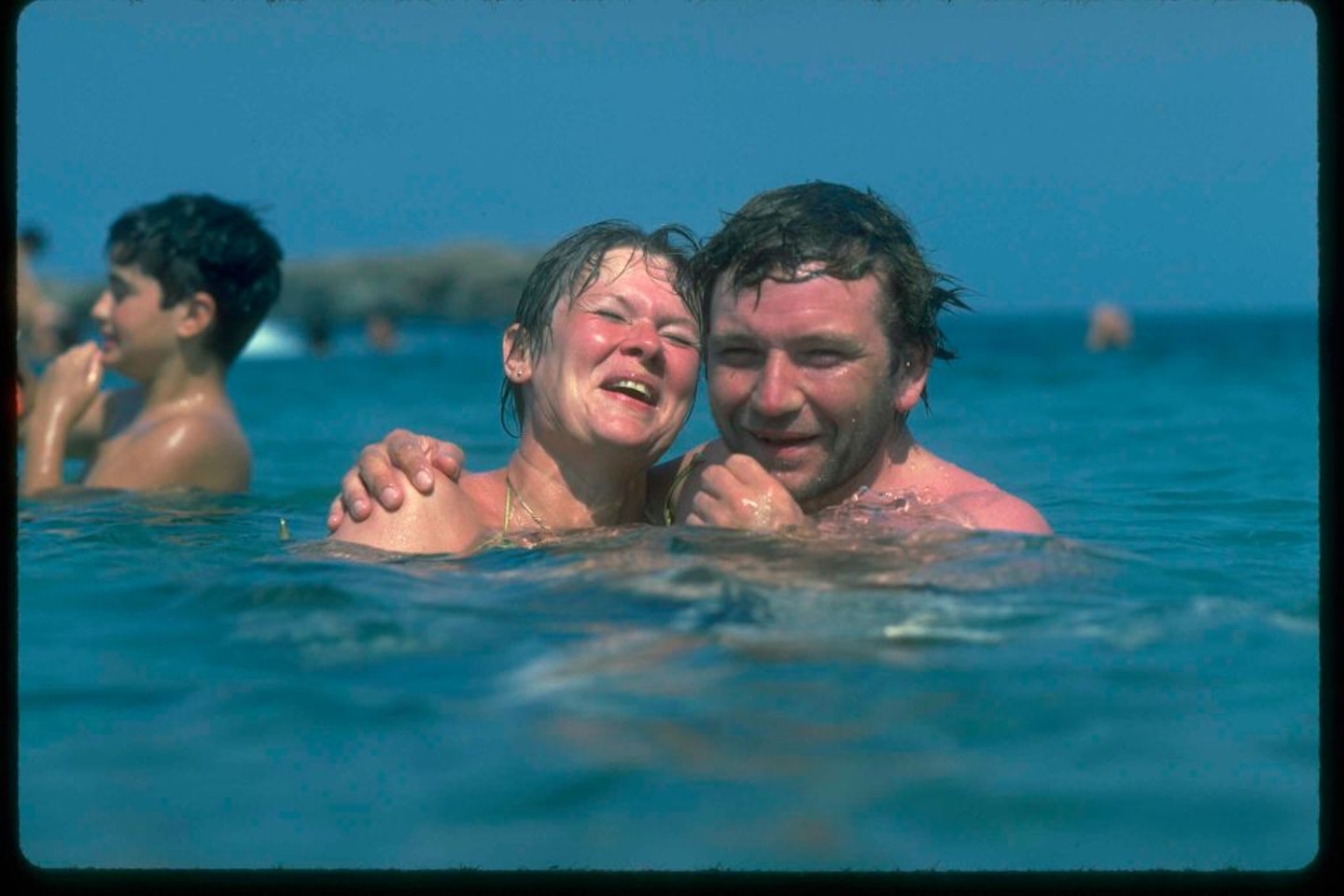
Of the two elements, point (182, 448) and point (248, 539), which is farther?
point (182, 448)

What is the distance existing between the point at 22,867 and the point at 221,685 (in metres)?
0.77

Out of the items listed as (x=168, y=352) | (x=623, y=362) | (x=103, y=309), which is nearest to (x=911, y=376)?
(x=623, y=362)

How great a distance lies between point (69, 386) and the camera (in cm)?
695

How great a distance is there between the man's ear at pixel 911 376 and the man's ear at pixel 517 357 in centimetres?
124

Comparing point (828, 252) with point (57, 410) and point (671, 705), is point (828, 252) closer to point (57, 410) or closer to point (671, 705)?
point (671, 705)

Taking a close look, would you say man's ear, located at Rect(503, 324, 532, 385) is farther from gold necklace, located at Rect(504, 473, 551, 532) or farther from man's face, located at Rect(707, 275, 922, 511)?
man's face, located at Rect(707, 275, 922, 511)

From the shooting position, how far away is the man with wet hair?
4516mm

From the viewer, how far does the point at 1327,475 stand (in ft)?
12.4

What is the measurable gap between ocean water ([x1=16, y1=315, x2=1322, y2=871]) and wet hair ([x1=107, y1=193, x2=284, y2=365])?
2058 mm

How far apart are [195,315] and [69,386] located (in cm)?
67

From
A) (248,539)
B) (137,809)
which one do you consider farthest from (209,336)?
(137,809)

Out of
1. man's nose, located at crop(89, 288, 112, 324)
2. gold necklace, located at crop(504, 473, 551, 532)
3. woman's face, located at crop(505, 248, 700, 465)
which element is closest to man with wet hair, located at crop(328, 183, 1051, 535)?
woman's face, located at crop(505, 248, 700, 465)

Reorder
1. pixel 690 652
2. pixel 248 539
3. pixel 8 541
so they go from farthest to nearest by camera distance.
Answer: pixel 248 539 → pixel 8 541 → pixel 690 652

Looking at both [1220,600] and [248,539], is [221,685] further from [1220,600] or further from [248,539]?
[1220,600]
